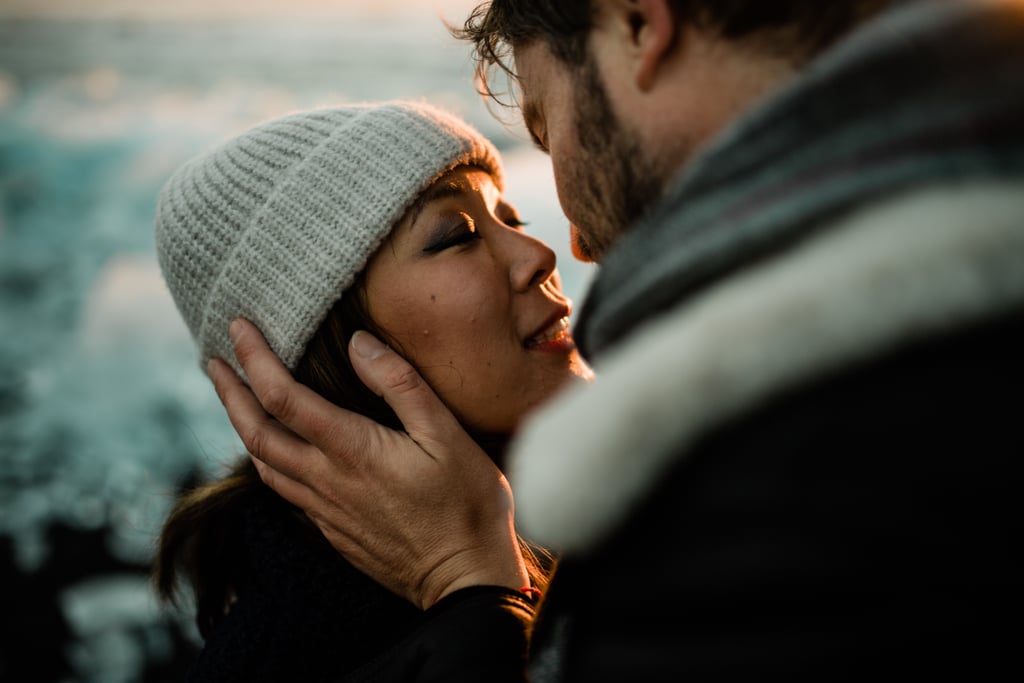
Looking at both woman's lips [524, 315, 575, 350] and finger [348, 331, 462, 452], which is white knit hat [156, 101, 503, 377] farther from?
woman's lips [524, 315, 575, 350]

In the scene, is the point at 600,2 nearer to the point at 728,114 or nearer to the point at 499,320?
the point at 728,114

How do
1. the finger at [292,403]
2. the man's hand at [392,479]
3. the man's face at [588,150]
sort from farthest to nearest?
the finger at [292,403]
the man's hand at [392,479]
the man's face at [588,150]

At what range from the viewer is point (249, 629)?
1.94 meters

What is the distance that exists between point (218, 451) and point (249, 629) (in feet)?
2.93

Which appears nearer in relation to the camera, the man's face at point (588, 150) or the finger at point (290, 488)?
the man's face at point (588, 150)

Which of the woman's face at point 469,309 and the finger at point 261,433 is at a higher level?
the woman's face at point 469,309

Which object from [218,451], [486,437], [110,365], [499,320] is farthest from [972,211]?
[110,365]

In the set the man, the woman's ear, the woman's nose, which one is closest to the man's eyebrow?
the woman's nose

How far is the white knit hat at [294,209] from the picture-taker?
6.32 ft

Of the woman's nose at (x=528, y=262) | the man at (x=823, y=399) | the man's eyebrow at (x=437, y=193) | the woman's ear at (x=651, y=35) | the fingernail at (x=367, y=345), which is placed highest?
the woman's ear at (x=651, y=35)

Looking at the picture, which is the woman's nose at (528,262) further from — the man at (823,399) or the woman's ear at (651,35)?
the man at (823,399)

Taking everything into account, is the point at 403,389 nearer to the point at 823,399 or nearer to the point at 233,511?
the point at 233,511

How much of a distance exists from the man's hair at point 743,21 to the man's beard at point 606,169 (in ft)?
0.30

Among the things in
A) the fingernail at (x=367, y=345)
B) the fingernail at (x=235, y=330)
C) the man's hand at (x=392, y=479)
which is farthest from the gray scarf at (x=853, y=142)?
the fingernail at (x=235, y=330)
